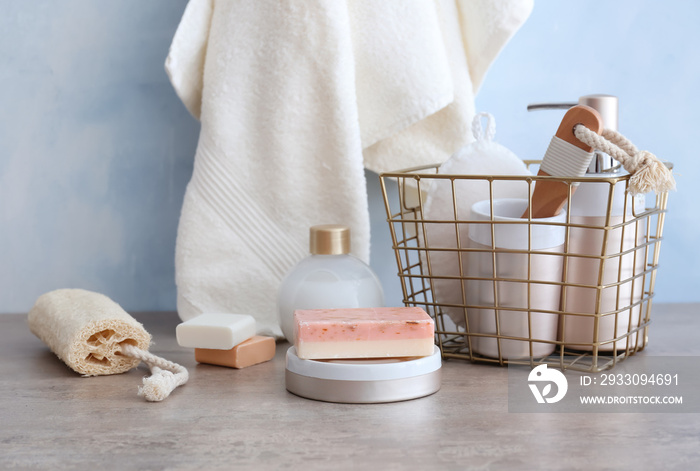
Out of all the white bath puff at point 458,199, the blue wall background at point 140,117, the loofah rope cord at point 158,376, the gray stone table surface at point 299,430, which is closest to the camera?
the gray stone table surface at point 299,430

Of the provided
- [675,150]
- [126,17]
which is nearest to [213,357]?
[126,17]

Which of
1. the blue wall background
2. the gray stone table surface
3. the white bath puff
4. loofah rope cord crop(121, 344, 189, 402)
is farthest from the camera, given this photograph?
the blue wall background

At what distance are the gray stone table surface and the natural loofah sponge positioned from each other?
14 mm

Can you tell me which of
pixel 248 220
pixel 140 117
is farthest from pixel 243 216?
pixel 140 117

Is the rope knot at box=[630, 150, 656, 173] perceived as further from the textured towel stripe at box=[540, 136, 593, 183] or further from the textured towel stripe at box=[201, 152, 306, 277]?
the textured towel stripe at box=[201, 152, 306, 277]

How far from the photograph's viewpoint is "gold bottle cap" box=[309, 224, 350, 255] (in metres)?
0.66

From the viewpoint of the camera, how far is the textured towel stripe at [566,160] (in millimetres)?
579

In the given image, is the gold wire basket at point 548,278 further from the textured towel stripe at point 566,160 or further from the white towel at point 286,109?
the white towel at point 286,109

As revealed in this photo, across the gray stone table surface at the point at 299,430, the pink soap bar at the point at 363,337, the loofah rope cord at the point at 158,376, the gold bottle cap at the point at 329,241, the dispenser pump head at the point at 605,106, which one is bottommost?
the gray stone table surface at the point at 299,430

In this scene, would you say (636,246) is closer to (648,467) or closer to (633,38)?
(648,467)

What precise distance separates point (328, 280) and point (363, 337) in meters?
0.13

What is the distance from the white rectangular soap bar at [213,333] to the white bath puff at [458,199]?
192mm

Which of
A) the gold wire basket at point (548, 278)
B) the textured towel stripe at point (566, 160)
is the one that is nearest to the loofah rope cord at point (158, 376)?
the gold wire basket at point (548, 278)

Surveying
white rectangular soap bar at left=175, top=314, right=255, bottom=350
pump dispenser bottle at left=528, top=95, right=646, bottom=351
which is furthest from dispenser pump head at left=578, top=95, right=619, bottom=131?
white rectangular soap bar at left=175, top=314, right=255, bottom=350
